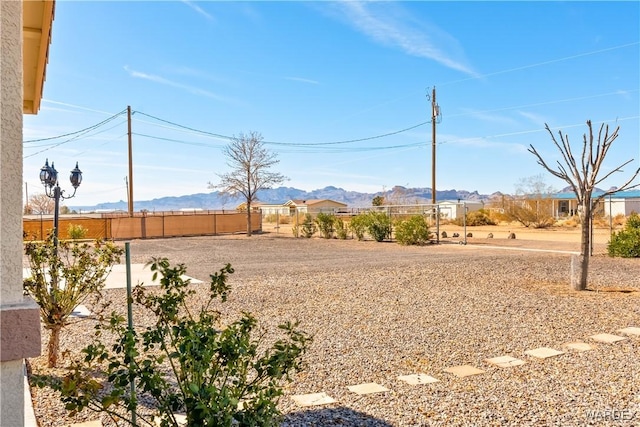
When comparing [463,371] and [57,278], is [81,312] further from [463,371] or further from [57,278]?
[463,371]

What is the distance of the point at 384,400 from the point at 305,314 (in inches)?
135

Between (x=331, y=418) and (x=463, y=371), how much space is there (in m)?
1.59

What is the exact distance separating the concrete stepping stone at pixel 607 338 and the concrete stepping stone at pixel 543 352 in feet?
2.53

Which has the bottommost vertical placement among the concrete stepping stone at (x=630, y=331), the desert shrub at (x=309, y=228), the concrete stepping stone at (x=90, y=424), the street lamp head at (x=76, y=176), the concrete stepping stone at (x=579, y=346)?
the concrete stepping stone at (x=579, y=346)

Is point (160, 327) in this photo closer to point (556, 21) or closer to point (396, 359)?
point (396, 359)

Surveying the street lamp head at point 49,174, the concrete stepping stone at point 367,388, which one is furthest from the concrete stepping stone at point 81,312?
the concrete stepping stone at point 367,388

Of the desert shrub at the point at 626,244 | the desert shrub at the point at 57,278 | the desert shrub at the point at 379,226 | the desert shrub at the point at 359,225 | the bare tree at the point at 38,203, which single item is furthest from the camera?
the bare tree at the point at 38,203

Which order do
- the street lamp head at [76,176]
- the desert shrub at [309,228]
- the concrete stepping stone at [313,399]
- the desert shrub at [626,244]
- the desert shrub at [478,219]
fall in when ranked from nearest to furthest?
the concrete stepping stone at [313,399] < the street lamp head at [76,176] < the desert shrub at [626,244] < the desert shrub at [309,228] < the desert shrub at [478,219]

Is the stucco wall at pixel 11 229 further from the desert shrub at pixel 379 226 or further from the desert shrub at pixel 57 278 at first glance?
the desert shrub at pixel 379 226

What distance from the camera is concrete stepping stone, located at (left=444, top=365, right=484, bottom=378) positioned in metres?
Answer: 4.47

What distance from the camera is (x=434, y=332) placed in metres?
6.08

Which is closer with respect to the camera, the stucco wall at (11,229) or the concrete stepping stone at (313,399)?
the stucco wall at (11,229)

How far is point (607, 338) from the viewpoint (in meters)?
5.65

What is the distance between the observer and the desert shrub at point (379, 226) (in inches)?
911
